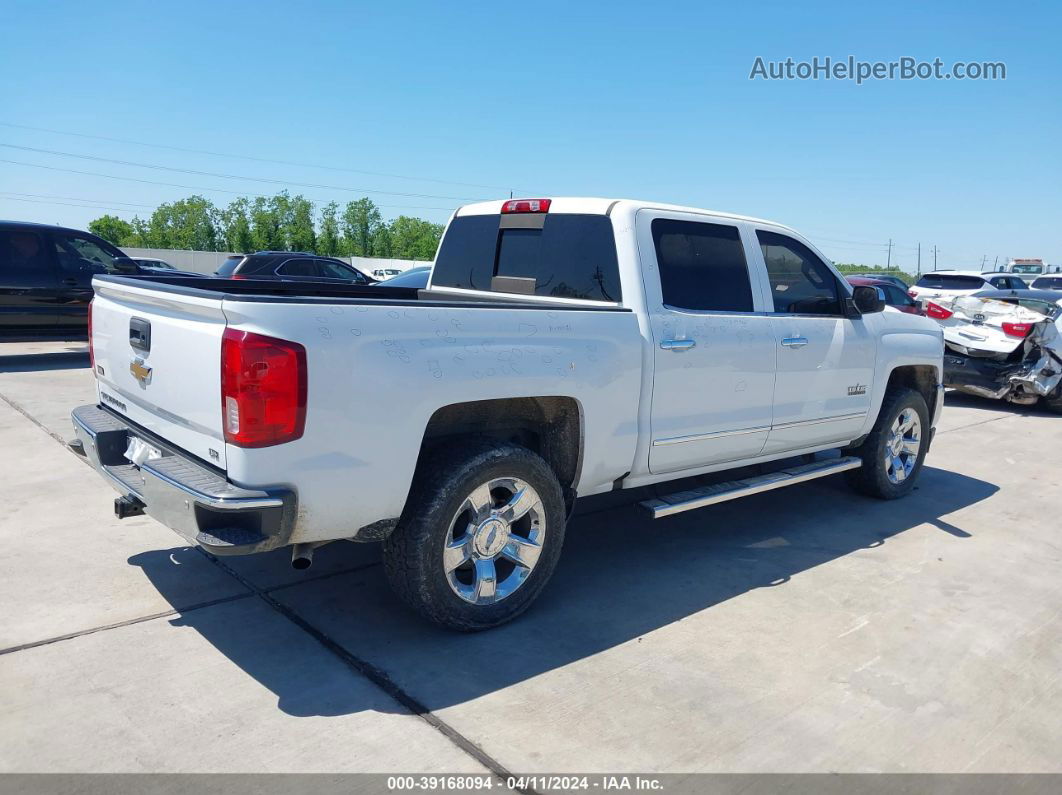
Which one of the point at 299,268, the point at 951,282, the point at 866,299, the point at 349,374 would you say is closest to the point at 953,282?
the point at 951,282

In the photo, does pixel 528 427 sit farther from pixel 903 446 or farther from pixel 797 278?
pixel 903 446

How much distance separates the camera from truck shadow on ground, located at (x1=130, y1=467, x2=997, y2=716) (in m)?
3.43

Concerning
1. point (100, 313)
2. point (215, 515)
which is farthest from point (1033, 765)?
point (100, 313)

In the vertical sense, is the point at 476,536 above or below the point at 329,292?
below

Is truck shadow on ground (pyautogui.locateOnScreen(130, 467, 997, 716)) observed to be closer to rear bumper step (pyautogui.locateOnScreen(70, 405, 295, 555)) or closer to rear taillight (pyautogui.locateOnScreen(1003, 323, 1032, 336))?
rear bumper step (pyautogui.locateOnScreen(70, 405, 295, 555))

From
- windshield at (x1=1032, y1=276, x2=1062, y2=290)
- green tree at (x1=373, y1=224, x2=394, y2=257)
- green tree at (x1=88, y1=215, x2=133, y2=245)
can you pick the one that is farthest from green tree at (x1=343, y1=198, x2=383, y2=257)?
windshield at (x1=1032, y1=276, x2=1062, y2=290)

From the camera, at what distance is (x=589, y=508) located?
5867 mm

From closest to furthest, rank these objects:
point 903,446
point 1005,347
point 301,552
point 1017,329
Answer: point 301,552, point 903,446, point 1017,329, point 1005,347

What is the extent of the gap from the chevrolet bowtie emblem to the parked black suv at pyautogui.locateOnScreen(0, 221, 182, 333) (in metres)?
8.06

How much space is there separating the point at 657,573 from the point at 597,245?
1892mm

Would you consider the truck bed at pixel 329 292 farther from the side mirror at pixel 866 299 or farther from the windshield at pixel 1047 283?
the windshield at pixel 1047 283

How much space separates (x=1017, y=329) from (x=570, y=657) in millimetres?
9193

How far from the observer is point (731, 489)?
4.84 m

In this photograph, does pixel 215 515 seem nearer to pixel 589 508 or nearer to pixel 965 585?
pixel 589 508
